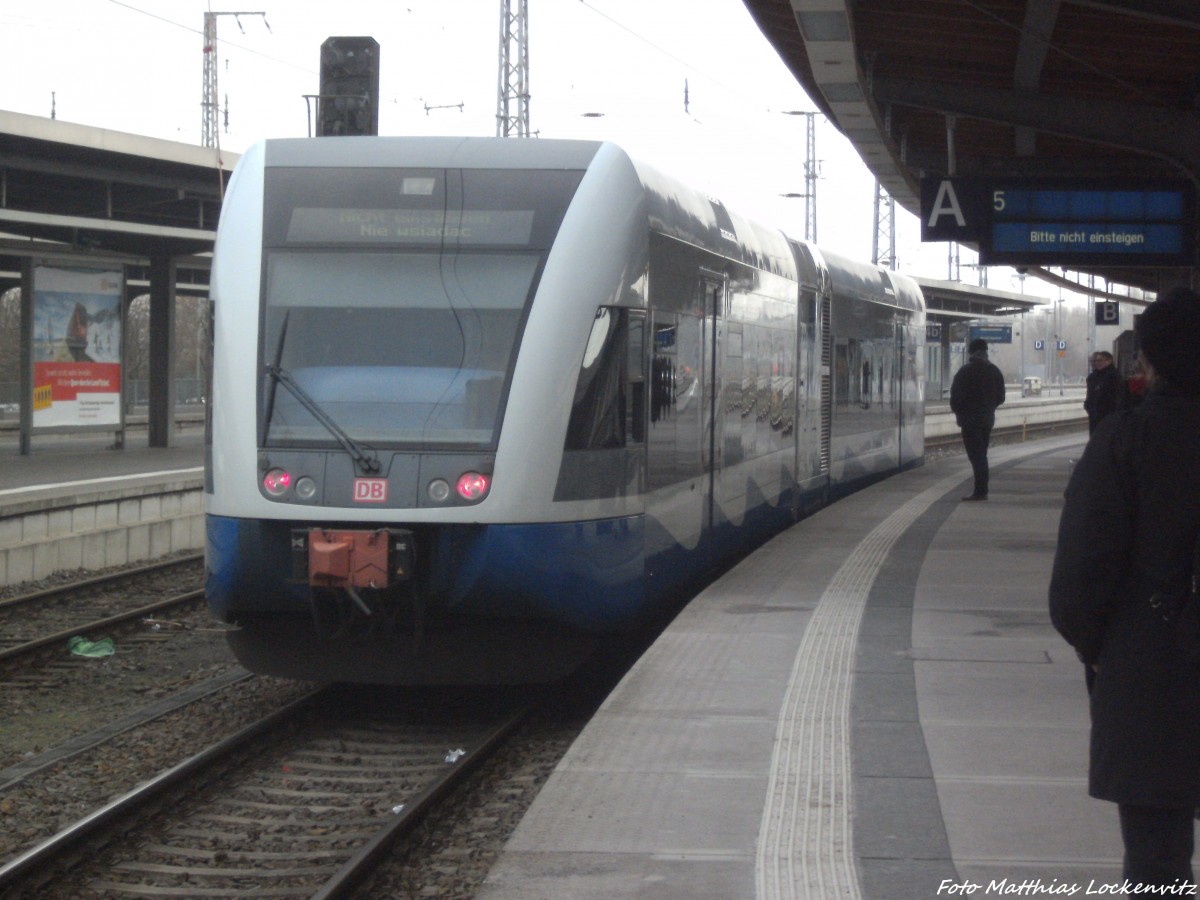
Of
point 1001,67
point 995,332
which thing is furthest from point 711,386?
point 995,332

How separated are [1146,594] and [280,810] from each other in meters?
4.02

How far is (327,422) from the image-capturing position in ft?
24.6

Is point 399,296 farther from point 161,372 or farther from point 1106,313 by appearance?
point 1106,313

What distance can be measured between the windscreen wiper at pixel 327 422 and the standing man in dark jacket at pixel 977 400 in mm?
10305

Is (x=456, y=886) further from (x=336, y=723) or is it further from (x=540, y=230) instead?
(x=540, y=230)

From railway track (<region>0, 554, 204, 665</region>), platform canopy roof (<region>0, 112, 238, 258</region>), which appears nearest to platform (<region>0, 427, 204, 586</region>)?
railway track (<region>0, 554, 204, 665</region>)

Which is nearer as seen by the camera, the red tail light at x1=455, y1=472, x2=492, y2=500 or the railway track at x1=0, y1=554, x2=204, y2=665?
the red tail light at x1=455, y1=472, x2=492, y2=500

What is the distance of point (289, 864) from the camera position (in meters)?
5.79

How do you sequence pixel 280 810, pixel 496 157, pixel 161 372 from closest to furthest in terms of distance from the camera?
pixel 280 810 → pixel 496 157 → pixel 161 372

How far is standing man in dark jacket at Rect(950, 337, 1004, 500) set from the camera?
1675cm

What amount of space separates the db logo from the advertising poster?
14.3 m

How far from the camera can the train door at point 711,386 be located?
10.0 metres

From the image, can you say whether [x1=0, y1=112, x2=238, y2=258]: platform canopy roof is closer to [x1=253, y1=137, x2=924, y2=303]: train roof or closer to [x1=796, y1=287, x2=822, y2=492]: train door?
[x1=796, y1=287, x2=822, y2=492]: train door

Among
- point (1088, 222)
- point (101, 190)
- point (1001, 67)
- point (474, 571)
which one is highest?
point (101, 190)
